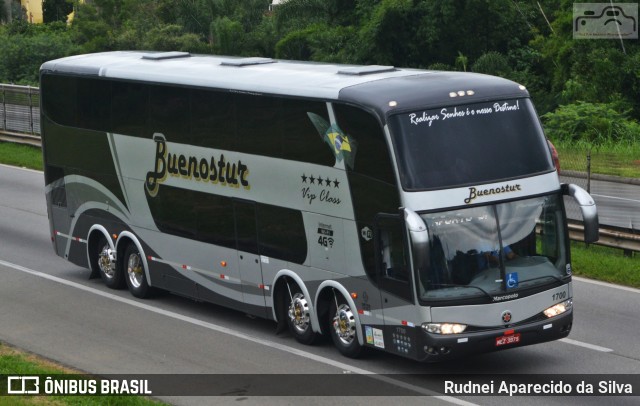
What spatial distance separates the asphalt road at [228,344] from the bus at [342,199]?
16.7 inches

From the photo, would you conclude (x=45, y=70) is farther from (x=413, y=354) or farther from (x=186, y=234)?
(x=413, y=354)

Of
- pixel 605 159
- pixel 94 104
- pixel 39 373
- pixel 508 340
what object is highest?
pixel 94 104

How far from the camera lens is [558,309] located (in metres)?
14.0

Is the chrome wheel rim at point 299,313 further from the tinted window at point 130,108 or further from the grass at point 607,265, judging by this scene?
the grass at point 607,265

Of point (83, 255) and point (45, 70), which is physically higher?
point (45, 70)

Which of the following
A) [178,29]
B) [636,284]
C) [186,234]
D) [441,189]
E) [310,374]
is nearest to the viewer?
[441,189]

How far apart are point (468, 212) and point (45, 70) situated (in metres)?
10.2

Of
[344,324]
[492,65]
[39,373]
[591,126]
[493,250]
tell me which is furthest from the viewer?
[492,65]

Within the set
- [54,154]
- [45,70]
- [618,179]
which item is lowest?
[618,179]

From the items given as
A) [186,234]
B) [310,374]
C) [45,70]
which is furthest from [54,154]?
[310,374]

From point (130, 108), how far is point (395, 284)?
22.5 ft

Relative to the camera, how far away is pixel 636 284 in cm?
1905

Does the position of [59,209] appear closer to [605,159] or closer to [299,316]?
[299,316]

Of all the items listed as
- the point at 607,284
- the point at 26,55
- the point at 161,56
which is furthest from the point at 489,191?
the point at 26,55
